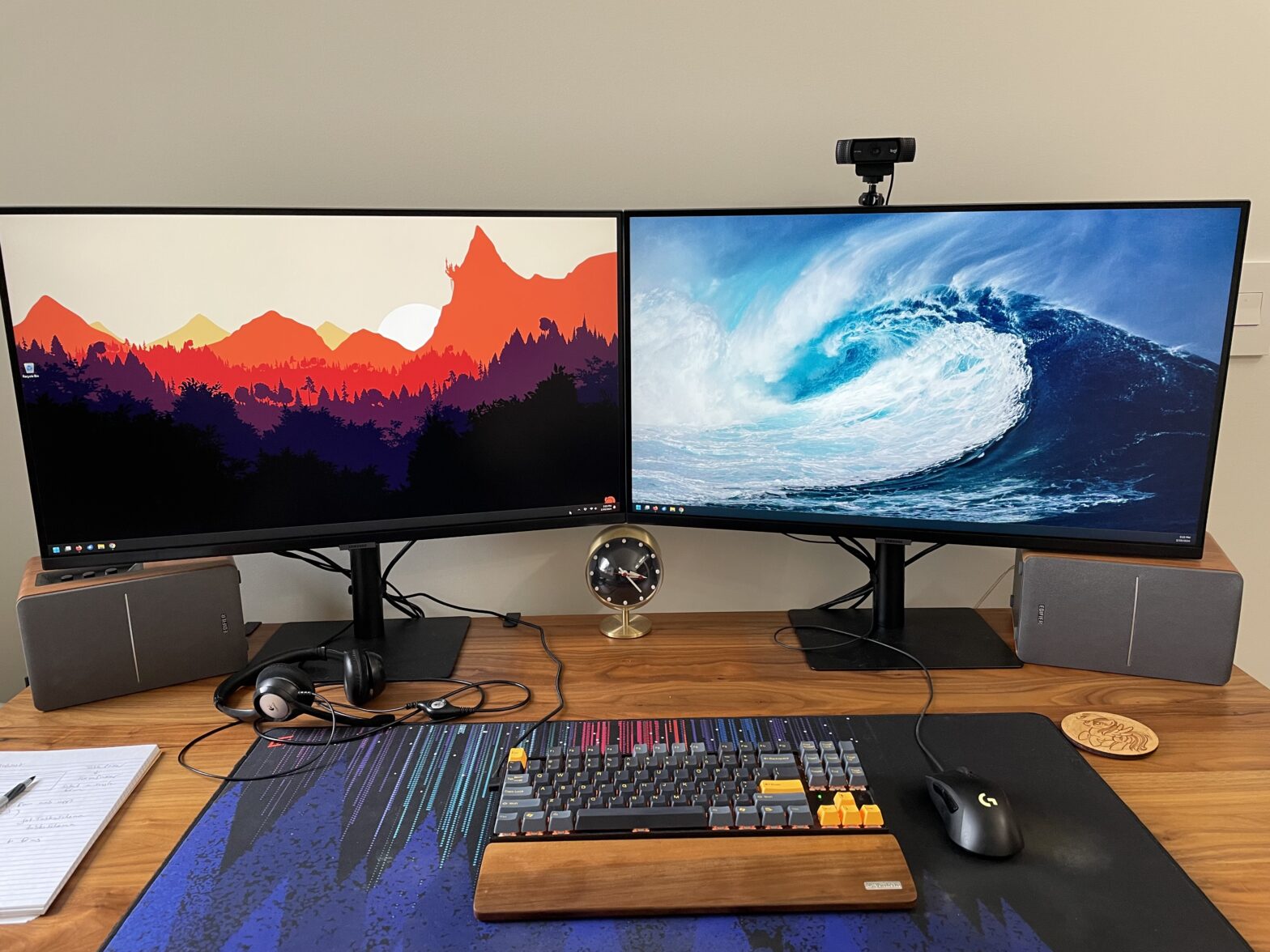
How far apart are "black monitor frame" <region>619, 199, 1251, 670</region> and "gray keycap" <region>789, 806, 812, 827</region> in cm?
Answer: 36

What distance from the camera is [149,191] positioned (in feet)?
4.15

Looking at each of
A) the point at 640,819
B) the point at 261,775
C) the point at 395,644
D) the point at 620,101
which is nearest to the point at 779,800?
the point at 640,819

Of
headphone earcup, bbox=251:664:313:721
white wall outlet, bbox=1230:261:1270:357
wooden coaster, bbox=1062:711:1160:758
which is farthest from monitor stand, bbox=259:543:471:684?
white wall outlet, bbox=1230:261:1270:357

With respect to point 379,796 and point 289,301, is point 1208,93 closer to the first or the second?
point 289,301

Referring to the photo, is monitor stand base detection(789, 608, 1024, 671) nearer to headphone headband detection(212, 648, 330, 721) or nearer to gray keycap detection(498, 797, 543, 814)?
gray keycap detection(498, 797, 543, 814)

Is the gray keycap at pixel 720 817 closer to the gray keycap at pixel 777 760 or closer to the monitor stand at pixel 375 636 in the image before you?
the gray keycap at pixel 777 760

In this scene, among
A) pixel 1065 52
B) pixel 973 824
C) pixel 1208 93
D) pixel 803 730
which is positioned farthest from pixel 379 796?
pixel 1208 93

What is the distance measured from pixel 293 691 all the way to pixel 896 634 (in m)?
0.74

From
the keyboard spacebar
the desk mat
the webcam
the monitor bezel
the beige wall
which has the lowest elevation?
the desk mat

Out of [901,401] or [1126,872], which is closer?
[1126,872]

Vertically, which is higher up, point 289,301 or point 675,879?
point 289,301

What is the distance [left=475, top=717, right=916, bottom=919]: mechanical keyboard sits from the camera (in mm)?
699

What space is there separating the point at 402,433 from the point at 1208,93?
1162 mm

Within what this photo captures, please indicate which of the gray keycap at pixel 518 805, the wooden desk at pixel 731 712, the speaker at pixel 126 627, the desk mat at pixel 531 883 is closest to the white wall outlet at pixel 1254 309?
the wooden desk at pixel 731 712
